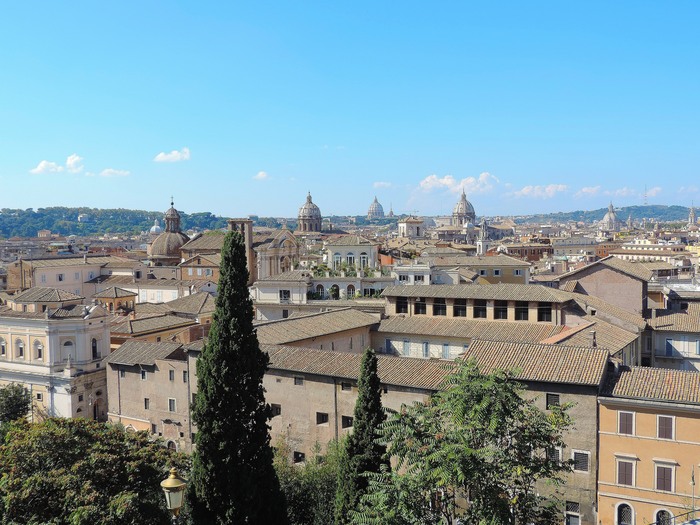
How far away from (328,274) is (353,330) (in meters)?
16.2

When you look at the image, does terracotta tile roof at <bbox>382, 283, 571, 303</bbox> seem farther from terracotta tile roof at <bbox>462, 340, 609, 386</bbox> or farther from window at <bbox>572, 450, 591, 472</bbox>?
window at <bbox>572, 450, 591, 472</bbox>

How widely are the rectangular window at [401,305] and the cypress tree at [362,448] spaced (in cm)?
2058

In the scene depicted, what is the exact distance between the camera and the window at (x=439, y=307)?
121 ft

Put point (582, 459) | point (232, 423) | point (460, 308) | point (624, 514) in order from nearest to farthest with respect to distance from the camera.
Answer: point (232, 423), point (624, 514), point (582, 459), point (460, 308)

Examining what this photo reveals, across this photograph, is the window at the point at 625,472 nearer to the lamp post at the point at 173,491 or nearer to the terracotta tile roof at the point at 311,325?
the terracotta tile roof at the point at 311,325

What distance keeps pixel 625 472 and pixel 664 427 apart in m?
1.92

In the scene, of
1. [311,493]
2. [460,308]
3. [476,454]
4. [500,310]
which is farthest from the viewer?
[460,308]

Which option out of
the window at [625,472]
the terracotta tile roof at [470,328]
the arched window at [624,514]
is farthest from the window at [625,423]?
the terracotta tile roof at [470,328]

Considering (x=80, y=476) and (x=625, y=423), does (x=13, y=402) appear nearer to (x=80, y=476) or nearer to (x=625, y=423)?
(x=80, y=476)

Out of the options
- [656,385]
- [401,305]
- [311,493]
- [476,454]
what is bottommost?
[311,493]

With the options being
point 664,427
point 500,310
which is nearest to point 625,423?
point 664,427

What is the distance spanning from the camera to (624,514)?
2089cm

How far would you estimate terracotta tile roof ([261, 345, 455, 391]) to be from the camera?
24375 mm

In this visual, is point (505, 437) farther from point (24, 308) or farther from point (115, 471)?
point (24, 308)
